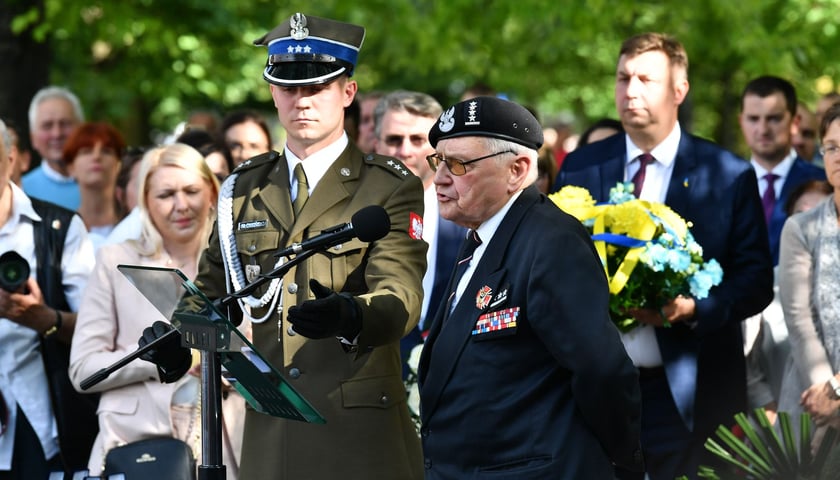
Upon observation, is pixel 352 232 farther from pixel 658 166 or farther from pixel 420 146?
pixel 420 146

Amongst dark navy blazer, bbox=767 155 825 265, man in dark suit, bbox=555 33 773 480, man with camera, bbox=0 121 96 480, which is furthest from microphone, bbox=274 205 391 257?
dark navy blazer, bbox=767 155 825 265

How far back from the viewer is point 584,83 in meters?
19.5

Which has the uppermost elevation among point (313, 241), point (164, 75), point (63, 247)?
point (164, 75)

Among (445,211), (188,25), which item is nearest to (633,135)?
(445,211)

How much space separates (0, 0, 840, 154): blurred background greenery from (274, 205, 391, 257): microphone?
747 cm

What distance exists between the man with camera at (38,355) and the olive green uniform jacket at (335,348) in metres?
2.03

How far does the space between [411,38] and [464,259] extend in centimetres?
874

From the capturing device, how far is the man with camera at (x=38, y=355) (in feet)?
21.6

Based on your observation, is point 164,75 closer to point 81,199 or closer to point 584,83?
point 81,199

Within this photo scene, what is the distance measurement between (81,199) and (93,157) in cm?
33

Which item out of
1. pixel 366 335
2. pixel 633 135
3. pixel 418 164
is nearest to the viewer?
pixel 366 335

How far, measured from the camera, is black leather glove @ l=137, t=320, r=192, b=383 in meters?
4.16

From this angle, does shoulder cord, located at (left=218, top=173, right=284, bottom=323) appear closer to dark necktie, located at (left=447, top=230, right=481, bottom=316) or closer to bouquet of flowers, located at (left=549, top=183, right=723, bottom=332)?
Result: dark necktie, located at (left=447, top=230, right=481, bottom=316)

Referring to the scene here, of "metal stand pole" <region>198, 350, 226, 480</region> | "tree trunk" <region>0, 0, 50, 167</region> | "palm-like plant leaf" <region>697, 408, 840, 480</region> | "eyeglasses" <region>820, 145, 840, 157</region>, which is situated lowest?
"palm-like plant leaf" <region>697, 408, 840, 480</region>
